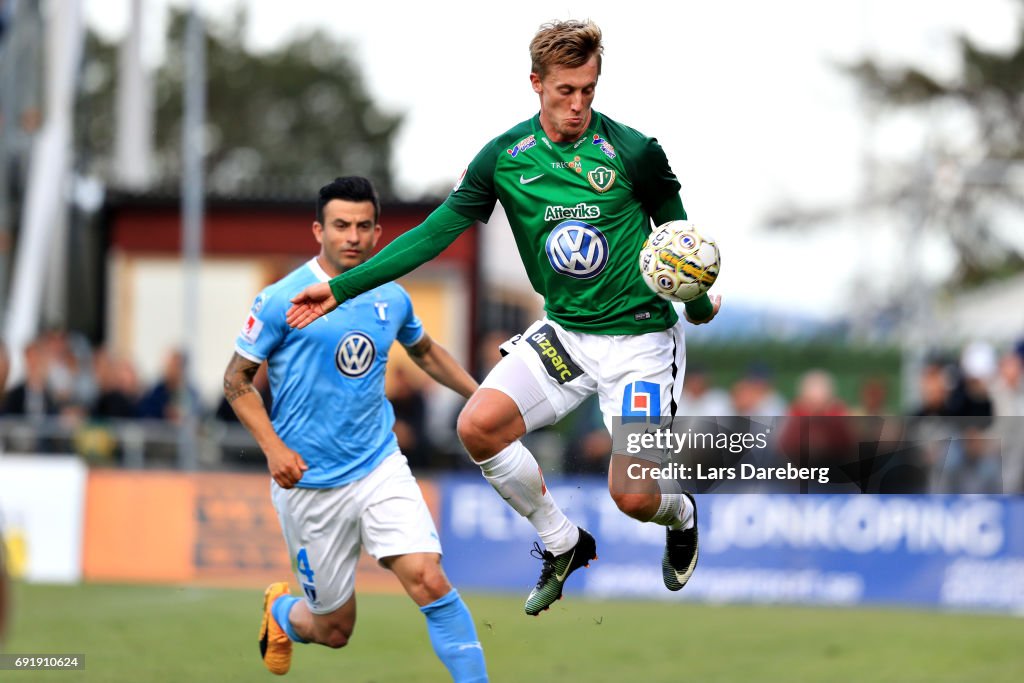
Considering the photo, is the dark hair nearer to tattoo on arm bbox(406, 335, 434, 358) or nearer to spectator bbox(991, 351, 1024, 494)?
tattoo on arm bbox(406, 335, 434, 358)

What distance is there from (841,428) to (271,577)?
26.4ft

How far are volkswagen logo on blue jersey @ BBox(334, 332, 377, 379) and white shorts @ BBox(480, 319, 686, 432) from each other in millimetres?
824

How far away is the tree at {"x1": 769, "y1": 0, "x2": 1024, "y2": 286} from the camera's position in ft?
135

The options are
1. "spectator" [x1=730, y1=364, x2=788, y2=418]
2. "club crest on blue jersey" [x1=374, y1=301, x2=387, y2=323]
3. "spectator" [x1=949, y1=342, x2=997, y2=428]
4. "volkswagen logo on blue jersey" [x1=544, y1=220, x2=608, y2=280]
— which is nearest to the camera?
"volkswagen logo on blue jersey" [x1=544, y1=220, x2=608, y2=280]

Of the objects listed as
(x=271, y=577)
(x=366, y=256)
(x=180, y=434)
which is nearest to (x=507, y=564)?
(x=271, y=577)

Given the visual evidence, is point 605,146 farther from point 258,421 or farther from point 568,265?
point 258,421

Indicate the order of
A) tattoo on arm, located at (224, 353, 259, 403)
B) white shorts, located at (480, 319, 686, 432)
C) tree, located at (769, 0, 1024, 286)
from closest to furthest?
white shorts, located at (480, 319, 686, 432), tattoo on arm, located at (224, 353, 259, 403), tree, located at (769, 0, 1024, 286)

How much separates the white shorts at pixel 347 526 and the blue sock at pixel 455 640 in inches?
12.6

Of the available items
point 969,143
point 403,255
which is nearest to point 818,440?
point 403,255

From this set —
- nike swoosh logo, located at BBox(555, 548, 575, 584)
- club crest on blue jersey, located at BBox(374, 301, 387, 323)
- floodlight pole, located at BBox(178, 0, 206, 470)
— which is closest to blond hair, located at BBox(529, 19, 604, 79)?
club crest on blue jersey, located at BBox(374, 301, 387, 323)

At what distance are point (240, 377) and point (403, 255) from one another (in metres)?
1.26

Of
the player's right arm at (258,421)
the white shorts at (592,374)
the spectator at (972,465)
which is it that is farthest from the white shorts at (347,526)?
the spectator at (972,465)

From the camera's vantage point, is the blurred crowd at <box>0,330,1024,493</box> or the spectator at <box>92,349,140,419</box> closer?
the blurred crowd at <box>0,330,1024,493</box>

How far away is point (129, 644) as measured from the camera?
41.5ft
